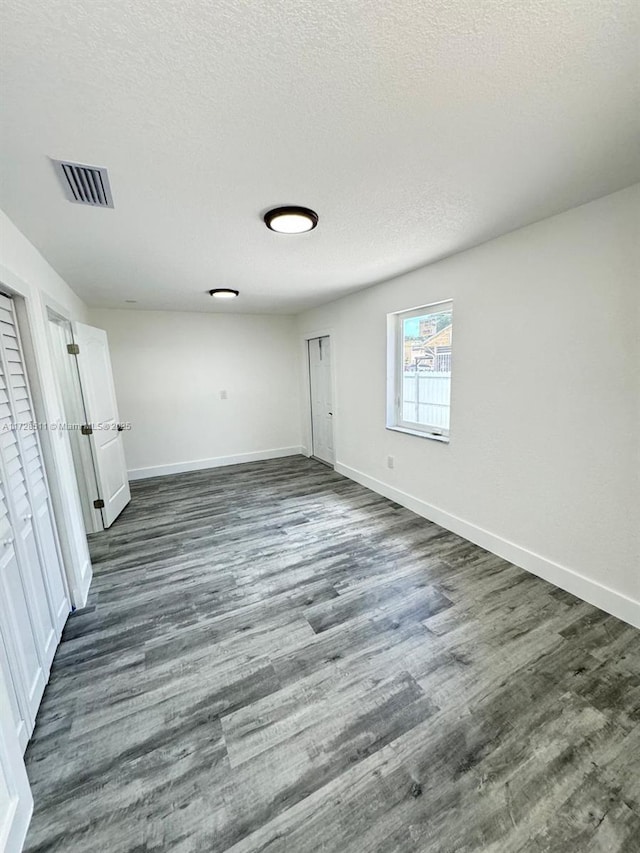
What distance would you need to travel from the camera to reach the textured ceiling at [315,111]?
851mm

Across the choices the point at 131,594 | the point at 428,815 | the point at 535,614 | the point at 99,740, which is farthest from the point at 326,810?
the point at 131,594

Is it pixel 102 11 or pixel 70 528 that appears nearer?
pixel 102 11

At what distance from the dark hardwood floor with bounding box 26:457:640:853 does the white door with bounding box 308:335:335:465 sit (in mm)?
2733

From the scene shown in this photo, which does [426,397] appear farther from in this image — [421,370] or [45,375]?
[45,375]

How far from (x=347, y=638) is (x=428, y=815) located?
2.67 ft

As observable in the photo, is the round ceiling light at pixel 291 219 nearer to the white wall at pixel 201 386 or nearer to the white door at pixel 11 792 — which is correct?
the white door at pixel 11 792

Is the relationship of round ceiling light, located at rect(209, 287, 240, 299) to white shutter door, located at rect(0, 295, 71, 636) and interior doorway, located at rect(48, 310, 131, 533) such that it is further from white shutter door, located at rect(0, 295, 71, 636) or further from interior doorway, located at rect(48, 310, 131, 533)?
white shutter door, located at rect(0, 295, 71, 636)

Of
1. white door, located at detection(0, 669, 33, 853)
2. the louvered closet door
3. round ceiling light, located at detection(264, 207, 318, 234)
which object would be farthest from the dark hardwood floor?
round ceiling light, located at detection(264, 207, 318, 234)

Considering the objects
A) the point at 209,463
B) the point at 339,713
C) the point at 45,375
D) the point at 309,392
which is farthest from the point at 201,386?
the point at 339,713

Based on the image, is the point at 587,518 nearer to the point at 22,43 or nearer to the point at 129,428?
the point at 22,43

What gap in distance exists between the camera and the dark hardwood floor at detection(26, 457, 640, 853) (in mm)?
1143

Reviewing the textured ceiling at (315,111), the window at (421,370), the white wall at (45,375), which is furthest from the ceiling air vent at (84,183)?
the window at (421,370)

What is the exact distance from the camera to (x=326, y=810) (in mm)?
1178

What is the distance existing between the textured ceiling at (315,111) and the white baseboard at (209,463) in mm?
3441
